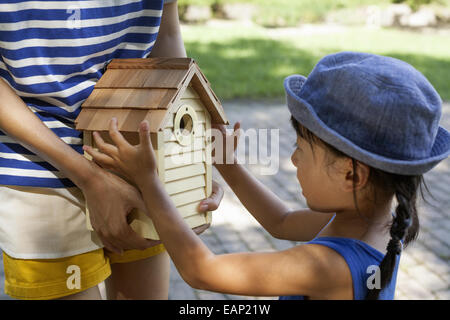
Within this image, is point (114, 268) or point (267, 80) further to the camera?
point (267, 80)

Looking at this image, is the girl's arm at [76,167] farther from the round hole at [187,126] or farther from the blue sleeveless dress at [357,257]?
the blue sleeveless dress at [357,257]

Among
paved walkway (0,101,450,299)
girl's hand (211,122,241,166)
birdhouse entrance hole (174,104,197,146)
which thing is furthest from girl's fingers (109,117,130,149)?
paved walkway (0,101,450,299)

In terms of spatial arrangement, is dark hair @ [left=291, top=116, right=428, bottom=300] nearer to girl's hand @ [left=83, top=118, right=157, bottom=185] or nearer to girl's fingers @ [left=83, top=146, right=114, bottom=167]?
girl's hand @ [left=83, top=118, right=157, bottom=185]

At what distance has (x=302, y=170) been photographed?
196 centimetres

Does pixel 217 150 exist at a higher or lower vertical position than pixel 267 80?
higher

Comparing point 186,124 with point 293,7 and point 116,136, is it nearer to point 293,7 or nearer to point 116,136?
point 116,136

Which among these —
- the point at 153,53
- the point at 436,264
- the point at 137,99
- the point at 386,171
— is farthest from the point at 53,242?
the point at 436,264

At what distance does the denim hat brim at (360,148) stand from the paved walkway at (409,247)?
8.18 ft

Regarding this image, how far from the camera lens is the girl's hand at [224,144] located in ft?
7.52

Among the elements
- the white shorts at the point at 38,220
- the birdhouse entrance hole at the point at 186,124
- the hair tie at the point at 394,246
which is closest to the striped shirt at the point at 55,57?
the white shorts at the point at 38,220

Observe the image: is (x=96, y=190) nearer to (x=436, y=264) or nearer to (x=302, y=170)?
(x=302, y=170)
